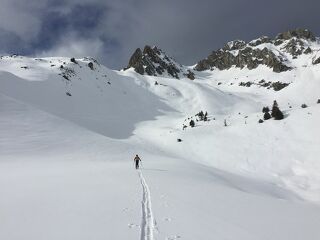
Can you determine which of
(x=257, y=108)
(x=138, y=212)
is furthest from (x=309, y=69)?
(x=138, y=212)

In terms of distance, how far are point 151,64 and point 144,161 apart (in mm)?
144023

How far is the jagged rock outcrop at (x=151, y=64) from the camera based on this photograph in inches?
6841

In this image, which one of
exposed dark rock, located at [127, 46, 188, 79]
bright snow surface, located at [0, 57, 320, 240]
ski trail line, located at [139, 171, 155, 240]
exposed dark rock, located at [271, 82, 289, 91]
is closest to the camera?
ski trail line, located at [139, 171, 155, 240]

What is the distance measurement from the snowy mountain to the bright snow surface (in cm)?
11

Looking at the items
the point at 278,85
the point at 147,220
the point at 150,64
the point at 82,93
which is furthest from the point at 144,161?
Answer: the point at 150,64

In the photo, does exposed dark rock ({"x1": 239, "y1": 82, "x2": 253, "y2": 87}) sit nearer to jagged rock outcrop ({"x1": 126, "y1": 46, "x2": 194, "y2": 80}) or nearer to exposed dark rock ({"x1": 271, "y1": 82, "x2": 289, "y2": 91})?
exposed dark rock ({"x1": 271, "y1": 82, "x2": 289, "y2": 91})

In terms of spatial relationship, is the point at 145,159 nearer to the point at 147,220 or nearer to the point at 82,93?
the point at 147,220

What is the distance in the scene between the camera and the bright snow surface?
12.9 metres

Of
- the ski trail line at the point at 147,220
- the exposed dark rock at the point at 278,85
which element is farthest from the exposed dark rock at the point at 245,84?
the ski trail line at the point at 147,220

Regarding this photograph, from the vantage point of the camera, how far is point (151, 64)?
18288 cm

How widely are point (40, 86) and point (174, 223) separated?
7806 cm

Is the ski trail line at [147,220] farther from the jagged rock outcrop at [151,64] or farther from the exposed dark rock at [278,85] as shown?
the jagged rock outcrop at [151,64]

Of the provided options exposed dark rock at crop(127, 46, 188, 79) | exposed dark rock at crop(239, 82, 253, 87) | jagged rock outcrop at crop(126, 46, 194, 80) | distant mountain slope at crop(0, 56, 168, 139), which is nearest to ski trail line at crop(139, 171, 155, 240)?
distant mountain slope at crop(0, 56, 168, 139)

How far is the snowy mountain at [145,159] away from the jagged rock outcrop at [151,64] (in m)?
37.4
